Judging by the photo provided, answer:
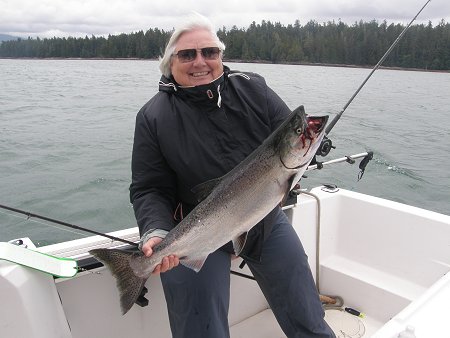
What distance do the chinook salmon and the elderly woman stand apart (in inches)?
12.4

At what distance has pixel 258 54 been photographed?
237ft

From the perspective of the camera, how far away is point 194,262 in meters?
2.61

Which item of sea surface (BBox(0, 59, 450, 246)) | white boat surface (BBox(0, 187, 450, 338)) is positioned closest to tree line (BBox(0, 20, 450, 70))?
sea surface (BBox(0, 59, 450, 246))

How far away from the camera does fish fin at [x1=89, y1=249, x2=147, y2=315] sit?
8.50ft

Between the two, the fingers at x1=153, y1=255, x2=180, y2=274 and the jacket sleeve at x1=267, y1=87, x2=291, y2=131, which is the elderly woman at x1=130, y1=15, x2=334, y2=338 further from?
the fingers at x1=153, y1=255, x2=180, y2=274

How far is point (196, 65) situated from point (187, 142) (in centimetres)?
55

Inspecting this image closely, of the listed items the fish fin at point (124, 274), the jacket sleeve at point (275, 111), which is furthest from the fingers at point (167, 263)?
the jacket sleeve at point (275, 111)

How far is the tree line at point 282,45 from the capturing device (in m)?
65.4

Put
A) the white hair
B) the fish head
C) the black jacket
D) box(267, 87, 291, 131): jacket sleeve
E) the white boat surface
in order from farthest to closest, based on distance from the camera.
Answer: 1. box(267, 87, 291, 131): jacket sleeve
2. the white hair
3. the black jacket
4. the white boat surface
5. the fish head

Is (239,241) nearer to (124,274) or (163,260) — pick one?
(163,260)

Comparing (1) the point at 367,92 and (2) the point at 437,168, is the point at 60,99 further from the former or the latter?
(1) the point at 367,92

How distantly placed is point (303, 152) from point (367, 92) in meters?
30.7

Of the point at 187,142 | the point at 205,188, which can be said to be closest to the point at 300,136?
the point at 205,188

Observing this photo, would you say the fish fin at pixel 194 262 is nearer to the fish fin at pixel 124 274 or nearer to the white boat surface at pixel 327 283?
the fish fin at pixel 124 274
